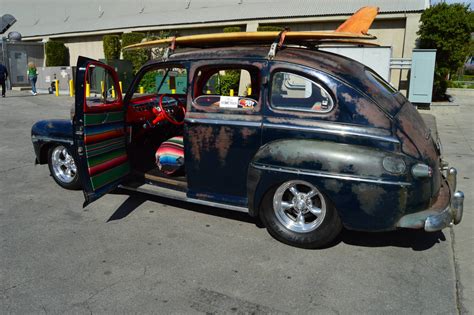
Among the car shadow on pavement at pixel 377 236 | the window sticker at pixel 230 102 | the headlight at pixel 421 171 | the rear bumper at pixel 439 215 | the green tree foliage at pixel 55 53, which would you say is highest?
the green tree foliage at pixel 55 53

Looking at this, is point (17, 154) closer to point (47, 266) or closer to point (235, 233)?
point (47, 266)

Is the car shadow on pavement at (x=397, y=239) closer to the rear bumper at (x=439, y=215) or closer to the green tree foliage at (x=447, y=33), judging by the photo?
the rear bumper at (x=439, y=215)

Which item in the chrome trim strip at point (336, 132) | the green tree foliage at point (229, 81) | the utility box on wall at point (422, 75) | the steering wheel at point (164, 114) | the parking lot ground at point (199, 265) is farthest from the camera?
the green tree foliage at point (229, 81)

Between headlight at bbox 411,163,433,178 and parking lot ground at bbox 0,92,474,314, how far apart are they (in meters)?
0.81

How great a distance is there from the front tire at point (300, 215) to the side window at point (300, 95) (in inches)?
29.0

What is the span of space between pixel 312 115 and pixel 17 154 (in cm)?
615

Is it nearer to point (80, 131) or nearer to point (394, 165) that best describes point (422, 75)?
point (394, 165)

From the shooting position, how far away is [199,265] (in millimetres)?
3639

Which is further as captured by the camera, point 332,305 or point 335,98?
point 335,98

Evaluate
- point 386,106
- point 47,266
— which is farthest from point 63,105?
point 386,106

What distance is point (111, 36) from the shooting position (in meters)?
24.3

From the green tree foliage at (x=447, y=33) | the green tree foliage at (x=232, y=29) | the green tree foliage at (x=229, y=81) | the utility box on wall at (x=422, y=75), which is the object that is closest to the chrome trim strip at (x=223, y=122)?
the utility box on wall at (x=422, y=75)

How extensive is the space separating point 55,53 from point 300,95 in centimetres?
2602

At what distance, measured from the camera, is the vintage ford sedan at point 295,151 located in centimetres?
351
